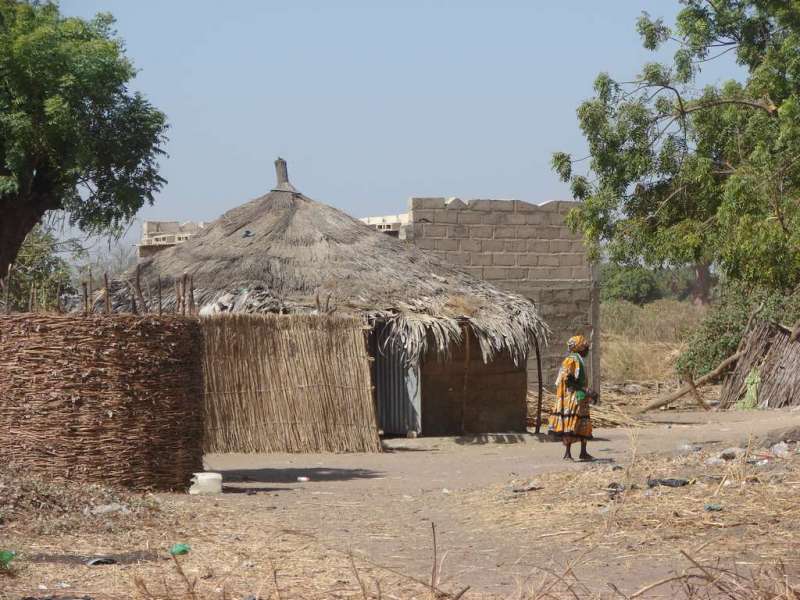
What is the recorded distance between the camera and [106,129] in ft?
60.8

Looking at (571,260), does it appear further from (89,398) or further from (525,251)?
(89,398)

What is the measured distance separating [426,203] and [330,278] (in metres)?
4.16

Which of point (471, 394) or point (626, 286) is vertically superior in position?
point (626, 286)

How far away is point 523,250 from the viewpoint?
811 inches

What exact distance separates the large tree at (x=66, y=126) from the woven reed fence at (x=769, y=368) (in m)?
10.2

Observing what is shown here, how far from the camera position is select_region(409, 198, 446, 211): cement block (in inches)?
773

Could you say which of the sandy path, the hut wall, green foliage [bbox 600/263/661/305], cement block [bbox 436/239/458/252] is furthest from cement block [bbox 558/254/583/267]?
green foliage [bbox 600/263/661/305]

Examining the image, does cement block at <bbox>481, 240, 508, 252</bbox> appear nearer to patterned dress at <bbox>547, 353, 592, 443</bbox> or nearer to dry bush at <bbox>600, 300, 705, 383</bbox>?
dry bush at <bbox>600, 300, 705, 383</bbox>

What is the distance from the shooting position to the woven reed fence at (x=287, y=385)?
1410 centimetres

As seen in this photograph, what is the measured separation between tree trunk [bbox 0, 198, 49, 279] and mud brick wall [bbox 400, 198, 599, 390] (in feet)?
19.0

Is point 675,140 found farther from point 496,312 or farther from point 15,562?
point 15,562

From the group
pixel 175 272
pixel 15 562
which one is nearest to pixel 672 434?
pixel 175 272

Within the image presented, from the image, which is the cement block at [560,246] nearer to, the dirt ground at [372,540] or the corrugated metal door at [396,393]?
the corrugated metal door at [396,393]

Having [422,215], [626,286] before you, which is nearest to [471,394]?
[422,215]
